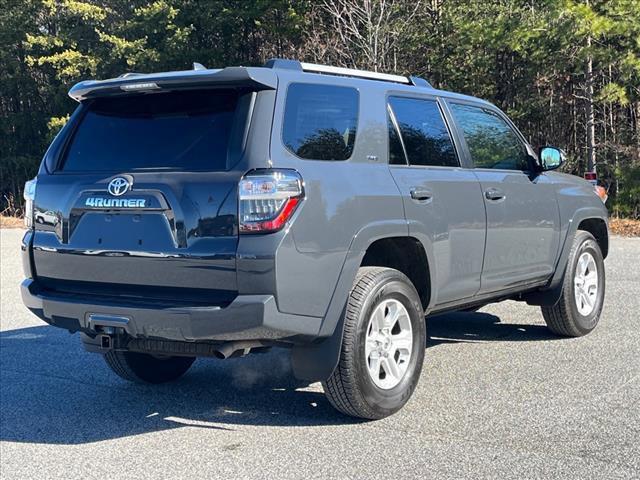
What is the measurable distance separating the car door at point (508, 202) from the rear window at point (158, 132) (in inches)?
81.6

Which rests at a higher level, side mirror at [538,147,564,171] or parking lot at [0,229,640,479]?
side mirror at [538,147,564,171]

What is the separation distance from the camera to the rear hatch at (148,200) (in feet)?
13.6

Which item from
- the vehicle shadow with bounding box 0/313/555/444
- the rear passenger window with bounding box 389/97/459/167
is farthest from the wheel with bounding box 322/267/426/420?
the rear passenger window with bounding box 389/97/459/167

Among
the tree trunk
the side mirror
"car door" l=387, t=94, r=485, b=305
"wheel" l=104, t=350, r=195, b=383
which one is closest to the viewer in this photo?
"car door" l=387, t=94, r=485, b=305

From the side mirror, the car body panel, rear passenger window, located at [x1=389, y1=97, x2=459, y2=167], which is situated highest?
rear passenger window, located at [x1=389, y1=97, x2=459, y2=167]

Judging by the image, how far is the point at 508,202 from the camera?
596 cm

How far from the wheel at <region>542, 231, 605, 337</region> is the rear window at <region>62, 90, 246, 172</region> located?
354cm

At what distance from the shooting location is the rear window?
14.2 feet

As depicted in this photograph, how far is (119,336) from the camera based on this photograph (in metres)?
4.42

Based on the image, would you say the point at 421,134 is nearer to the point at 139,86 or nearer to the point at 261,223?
the point at 261,223

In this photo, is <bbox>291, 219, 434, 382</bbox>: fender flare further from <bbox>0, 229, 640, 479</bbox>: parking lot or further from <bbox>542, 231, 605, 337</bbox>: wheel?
<bbox>542, 231, 605, 337</bbox>: wheel

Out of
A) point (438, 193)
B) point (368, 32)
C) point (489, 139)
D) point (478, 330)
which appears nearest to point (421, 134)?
point (438, 193)

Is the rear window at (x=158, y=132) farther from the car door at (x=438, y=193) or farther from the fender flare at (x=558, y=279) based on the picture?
the fender flare at (x=558, y=279)

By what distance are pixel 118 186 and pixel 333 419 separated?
6.18 feet
